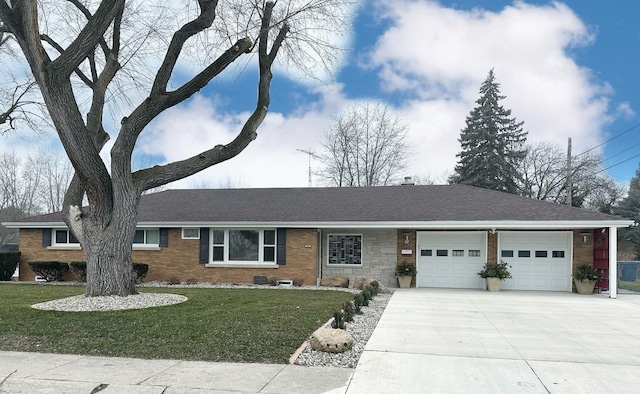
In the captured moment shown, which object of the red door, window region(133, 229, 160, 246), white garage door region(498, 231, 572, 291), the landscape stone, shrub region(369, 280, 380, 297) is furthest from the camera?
window region(133, 229, 160, 246)

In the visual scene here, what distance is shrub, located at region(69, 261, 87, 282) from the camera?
18250mm

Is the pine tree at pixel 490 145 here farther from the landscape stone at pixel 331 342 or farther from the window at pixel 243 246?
the landscape stone at pixel 331 342

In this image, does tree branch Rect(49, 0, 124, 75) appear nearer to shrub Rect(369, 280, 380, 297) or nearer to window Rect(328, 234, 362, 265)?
shrub Rect(369, 280, 380, 297)

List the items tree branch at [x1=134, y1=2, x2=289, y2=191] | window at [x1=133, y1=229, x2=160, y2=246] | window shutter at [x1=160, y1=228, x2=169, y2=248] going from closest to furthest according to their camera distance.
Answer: tree branch at [x1=134, y1=2, x2=289, y2=191] < window shutter at [x1=160, y1=228, x2=169, y2=248] < window at [x1=133, y1=229, x2=160, y2=246]

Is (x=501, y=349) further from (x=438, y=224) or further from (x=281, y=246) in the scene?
(x=281, y=246)

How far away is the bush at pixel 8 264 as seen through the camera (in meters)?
19.0

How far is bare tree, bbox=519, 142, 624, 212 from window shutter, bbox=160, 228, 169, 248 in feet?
95.9

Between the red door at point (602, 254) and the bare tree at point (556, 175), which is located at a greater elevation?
the bare tree at point (556, 175)

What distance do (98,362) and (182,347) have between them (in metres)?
1.12

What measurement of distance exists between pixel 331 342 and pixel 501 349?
8.42ft

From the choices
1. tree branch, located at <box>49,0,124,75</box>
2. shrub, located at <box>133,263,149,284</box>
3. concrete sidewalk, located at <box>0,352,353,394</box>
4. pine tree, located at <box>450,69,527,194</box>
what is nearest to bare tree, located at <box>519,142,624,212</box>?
pine tree, located at <box>450,69,527,194</box>

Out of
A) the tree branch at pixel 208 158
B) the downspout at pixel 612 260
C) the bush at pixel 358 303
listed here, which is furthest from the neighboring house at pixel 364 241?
the tree branch at pixel 208 158

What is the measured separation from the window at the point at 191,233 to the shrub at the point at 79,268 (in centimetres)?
370

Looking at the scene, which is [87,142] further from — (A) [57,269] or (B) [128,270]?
(A) [57,269]
